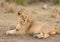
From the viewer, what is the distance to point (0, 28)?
803 centimetres

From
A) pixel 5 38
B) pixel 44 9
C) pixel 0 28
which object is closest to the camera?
pixel 5 38

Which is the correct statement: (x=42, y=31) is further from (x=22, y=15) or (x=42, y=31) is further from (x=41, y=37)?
(x=22, y=15)

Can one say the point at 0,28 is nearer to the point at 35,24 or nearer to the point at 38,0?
the point at 35,24

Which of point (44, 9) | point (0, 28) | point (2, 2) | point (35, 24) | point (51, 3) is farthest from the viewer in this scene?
point (51, 3)

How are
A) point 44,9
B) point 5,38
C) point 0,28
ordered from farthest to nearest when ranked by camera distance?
point 44,9, point 0,28, point 5,38

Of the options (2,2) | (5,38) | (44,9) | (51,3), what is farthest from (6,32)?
(51,3)

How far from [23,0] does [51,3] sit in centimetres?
270

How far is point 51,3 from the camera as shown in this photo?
16312 millimetres

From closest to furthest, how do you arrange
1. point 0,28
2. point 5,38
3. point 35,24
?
→ point 5,38
point 35,24
point 0,28

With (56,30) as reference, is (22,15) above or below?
above

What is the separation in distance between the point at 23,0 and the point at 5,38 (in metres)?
7.46

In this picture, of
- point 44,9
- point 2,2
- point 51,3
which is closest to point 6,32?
point 2,2

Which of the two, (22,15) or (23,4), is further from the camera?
(23,4)

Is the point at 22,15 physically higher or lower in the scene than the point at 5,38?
higher
